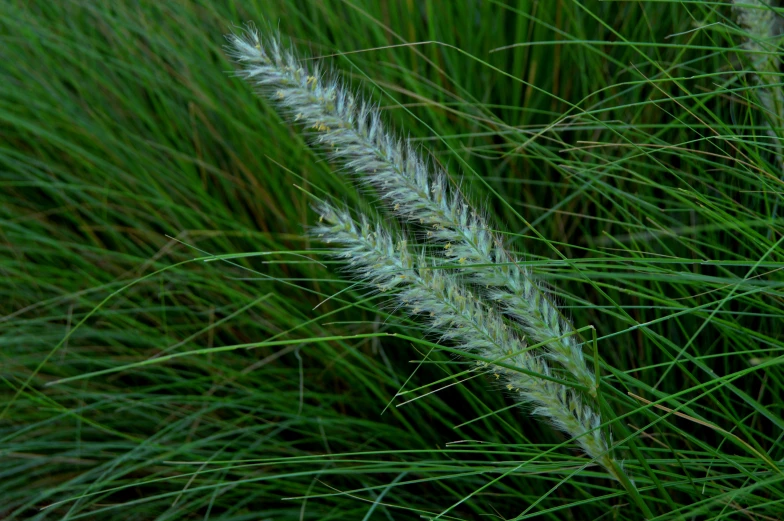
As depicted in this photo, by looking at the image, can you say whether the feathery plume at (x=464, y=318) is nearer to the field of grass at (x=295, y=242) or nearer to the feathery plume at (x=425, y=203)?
the feathery plume at (x=425, y=203)

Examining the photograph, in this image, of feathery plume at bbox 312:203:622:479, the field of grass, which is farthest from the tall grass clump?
the field of grass

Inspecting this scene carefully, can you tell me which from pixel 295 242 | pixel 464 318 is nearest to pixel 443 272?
pixel 464 318

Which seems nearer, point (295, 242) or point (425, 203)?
point (425, 203)

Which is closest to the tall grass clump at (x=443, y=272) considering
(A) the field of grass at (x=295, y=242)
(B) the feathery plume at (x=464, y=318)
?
(B) the feathery plume at (x=464, y=318)

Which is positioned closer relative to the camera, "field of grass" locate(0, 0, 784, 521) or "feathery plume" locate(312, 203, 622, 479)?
"feathery plume" locate(312, 203, 622, 479)

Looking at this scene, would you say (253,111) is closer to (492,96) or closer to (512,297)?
(492,96)

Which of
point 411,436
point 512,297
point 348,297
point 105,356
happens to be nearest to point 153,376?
point 105,356

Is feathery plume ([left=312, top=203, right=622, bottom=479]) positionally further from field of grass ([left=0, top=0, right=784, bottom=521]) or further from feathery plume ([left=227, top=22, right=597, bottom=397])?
field of grass ([left=0, top=0, right=784, bottom=521])

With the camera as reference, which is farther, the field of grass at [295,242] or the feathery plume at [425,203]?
the field of grass at [295,242]

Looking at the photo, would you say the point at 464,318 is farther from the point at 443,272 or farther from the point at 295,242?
the point at 295,242
